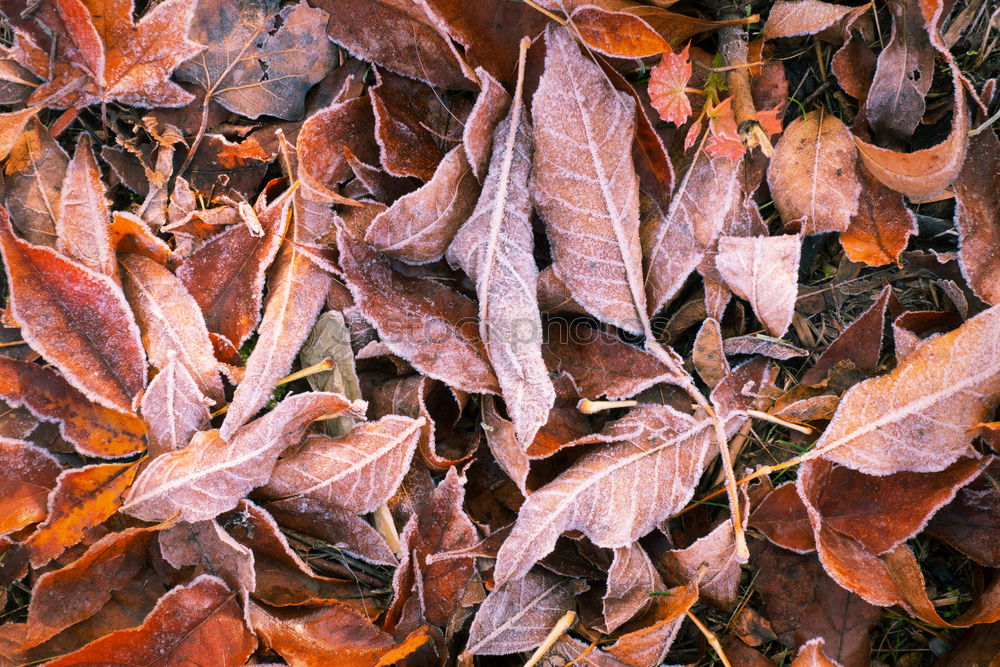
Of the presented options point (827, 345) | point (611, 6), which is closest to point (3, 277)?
point (611, 6)

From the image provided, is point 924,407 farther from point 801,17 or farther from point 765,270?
point 801,17

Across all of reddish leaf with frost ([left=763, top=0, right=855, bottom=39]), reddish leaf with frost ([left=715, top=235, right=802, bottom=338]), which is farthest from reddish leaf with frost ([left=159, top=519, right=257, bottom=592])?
reddish leaf with frost ([left=763, top=0, right=855, bottom=39])

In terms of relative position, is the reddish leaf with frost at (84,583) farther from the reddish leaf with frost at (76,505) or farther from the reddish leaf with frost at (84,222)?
the reddish leaf with frost at (84,222)

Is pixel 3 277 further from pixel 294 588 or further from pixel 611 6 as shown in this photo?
pixel 611 6

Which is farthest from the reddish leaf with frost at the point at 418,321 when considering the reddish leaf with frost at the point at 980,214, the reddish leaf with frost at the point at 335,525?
the reddish leaf with frost at the point at 980,214

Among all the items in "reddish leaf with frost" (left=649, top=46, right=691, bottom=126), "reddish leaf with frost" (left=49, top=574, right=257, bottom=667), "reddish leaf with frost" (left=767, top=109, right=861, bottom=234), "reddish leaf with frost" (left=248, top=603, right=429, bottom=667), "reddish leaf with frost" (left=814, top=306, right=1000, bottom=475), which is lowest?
"reddish leaf with frost" (left=248, top=603, right=429, bottom=667)

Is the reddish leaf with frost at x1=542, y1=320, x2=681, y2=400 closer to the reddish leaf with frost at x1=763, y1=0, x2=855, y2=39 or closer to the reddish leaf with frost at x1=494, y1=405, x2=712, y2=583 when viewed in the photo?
the reddish leaf with frost at x1=494, y1=405, x2=712, y2=583
